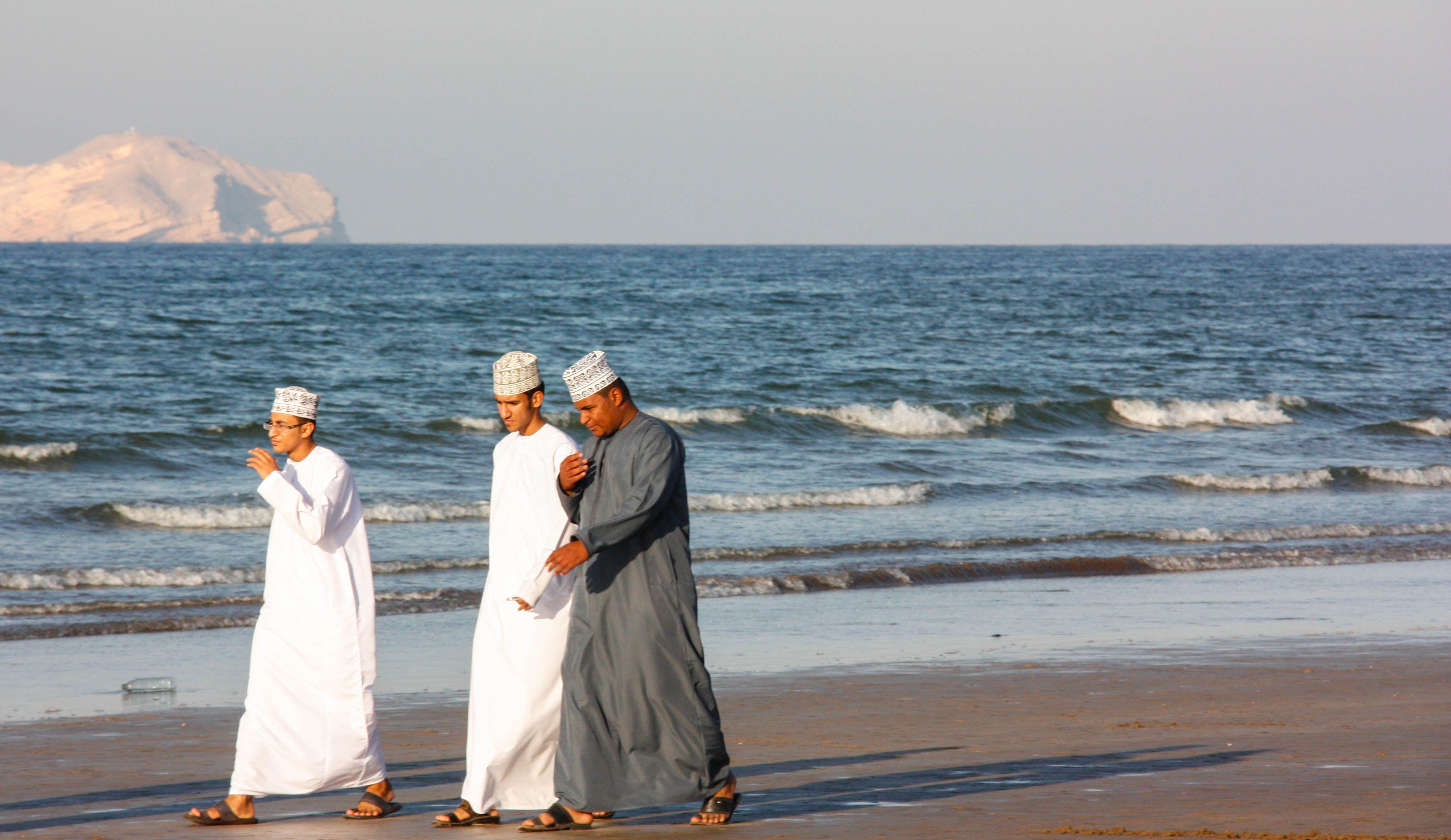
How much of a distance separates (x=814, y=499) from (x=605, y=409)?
33.7 ft

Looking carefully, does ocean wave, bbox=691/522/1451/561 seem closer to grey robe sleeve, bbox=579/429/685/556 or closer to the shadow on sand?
the shadow on sand

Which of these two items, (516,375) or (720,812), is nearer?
(720,812)

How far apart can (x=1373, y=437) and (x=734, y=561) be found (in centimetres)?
1310

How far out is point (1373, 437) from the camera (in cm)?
2066

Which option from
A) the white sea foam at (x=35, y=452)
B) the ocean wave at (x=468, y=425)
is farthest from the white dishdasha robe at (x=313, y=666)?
the ocean wave at (x=468, y=425)

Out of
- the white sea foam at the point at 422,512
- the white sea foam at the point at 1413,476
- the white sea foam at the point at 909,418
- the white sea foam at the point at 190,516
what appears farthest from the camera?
the white sea foam at the point at 909,418

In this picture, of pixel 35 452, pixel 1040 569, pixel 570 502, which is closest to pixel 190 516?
pixel 35 452

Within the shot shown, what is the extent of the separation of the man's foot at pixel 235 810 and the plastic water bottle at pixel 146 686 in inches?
109

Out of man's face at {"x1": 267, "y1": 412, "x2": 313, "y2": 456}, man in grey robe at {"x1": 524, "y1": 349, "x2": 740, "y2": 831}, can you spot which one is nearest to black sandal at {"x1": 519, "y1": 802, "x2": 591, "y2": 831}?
man in grey robe at {"x1": 524, "y1": 349, "x2": 740, "y2": 831}

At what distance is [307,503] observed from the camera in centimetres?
455

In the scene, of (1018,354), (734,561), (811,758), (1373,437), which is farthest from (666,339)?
(811,758)

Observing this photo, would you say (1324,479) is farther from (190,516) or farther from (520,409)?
(520,409)

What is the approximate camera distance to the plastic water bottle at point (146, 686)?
23.3 ft

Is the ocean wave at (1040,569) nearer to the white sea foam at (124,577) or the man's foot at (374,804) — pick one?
the white sea foam at (124,577)
